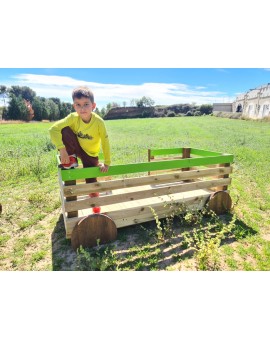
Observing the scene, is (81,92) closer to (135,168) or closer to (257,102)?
(135,168)

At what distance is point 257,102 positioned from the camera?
39.3 m

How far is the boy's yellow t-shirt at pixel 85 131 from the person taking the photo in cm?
328

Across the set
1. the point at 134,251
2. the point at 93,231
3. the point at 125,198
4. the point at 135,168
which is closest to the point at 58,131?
the point at 135,168

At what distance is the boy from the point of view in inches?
125

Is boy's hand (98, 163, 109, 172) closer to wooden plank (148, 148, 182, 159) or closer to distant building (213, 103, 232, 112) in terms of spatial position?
wooden plank (148, 148, 182, 159)

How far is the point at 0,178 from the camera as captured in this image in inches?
272

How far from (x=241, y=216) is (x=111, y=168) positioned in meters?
2.84

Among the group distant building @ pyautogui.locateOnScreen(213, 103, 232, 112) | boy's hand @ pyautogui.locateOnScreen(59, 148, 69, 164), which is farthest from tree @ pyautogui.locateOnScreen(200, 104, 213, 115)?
boy's hand @ pyautogui.locateOnScreen(59, 148, 69, 164)

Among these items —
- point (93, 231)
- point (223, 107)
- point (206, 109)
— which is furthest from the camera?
point (206, 109)

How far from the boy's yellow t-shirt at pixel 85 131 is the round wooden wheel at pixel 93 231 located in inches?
33.6

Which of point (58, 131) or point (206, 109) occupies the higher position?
point (58, 131)

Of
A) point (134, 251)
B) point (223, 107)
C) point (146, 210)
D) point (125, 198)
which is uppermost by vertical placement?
point (223, 107)

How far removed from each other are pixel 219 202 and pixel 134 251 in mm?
2039

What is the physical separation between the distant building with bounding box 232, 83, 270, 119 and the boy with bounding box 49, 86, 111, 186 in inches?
1431
